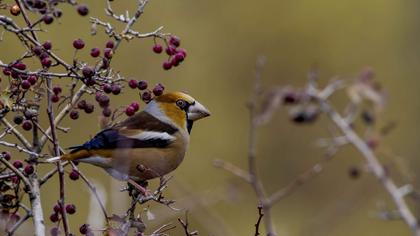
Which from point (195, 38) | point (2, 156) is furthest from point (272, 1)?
point (2, 156)

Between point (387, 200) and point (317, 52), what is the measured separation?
3.08m

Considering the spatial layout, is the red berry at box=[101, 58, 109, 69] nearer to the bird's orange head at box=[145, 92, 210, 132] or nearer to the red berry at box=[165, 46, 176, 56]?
the red berry at box=[165, 46, 176, 56]

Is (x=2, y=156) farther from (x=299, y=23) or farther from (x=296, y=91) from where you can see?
(x=299, y=23)

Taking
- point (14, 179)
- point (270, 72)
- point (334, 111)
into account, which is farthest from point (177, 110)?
point (270, 72)

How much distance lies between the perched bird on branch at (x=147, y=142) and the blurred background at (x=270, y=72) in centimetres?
663

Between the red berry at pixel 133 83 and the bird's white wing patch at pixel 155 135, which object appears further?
the bird's white wing patch at pixel 155 135

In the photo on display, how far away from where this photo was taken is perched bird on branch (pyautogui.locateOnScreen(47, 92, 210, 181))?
12.9 feet

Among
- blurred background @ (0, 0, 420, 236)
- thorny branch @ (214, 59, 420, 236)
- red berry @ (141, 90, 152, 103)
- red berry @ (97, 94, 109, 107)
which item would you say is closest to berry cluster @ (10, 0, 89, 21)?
red berry @ (97, 94, 109, 107)

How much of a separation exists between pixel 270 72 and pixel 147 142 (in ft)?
34.7

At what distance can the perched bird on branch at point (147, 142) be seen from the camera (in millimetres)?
3924

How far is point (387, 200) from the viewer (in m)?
13.3

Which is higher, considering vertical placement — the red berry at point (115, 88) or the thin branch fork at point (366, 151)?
the thin branch fork at point (366, 151)

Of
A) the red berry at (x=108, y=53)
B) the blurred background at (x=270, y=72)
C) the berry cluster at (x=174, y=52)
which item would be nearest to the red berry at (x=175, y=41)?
the berry cluster at (x=174, y=52)

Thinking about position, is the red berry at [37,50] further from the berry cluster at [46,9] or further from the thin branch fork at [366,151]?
→ the thin branch fork at [366,151]
